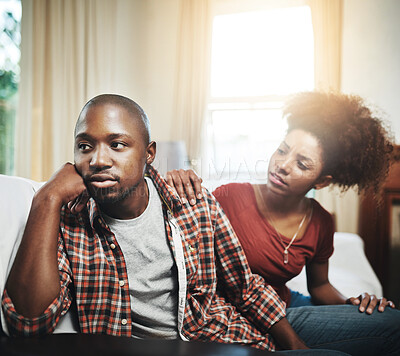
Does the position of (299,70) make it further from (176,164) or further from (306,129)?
(176,164)

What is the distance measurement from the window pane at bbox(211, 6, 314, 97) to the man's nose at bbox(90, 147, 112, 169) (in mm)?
553

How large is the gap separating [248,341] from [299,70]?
2.35ft

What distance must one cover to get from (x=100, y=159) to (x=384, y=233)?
105 cm

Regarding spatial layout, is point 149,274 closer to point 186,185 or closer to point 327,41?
point 186,185

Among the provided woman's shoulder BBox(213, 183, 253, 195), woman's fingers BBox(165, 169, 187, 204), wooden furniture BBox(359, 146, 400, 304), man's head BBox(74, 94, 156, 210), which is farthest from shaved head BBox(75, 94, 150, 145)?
wooden furniture BBox(359, 146, 400, 304)

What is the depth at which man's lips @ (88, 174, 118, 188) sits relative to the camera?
54cm

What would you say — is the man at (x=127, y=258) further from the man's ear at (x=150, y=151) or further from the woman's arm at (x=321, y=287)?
the woman's arm at (x=321, y=287)

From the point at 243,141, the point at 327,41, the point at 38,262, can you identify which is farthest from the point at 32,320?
the point at 327,41

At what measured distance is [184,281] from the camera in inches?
24.2

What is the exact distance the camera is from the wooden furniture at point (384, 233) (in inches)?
45.8

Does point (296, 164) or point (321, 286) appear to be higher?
point (296, 164)

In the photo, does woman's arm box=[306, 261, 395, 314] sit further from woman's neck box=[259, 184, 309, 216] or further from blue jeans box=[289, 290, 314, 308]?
woman's neck box=[259, 184, 309, 216]

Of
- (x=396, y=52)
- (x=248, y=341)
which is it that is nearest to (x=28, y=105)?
(x=248, y=341)

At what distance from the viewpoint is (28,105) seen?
3.05ft
